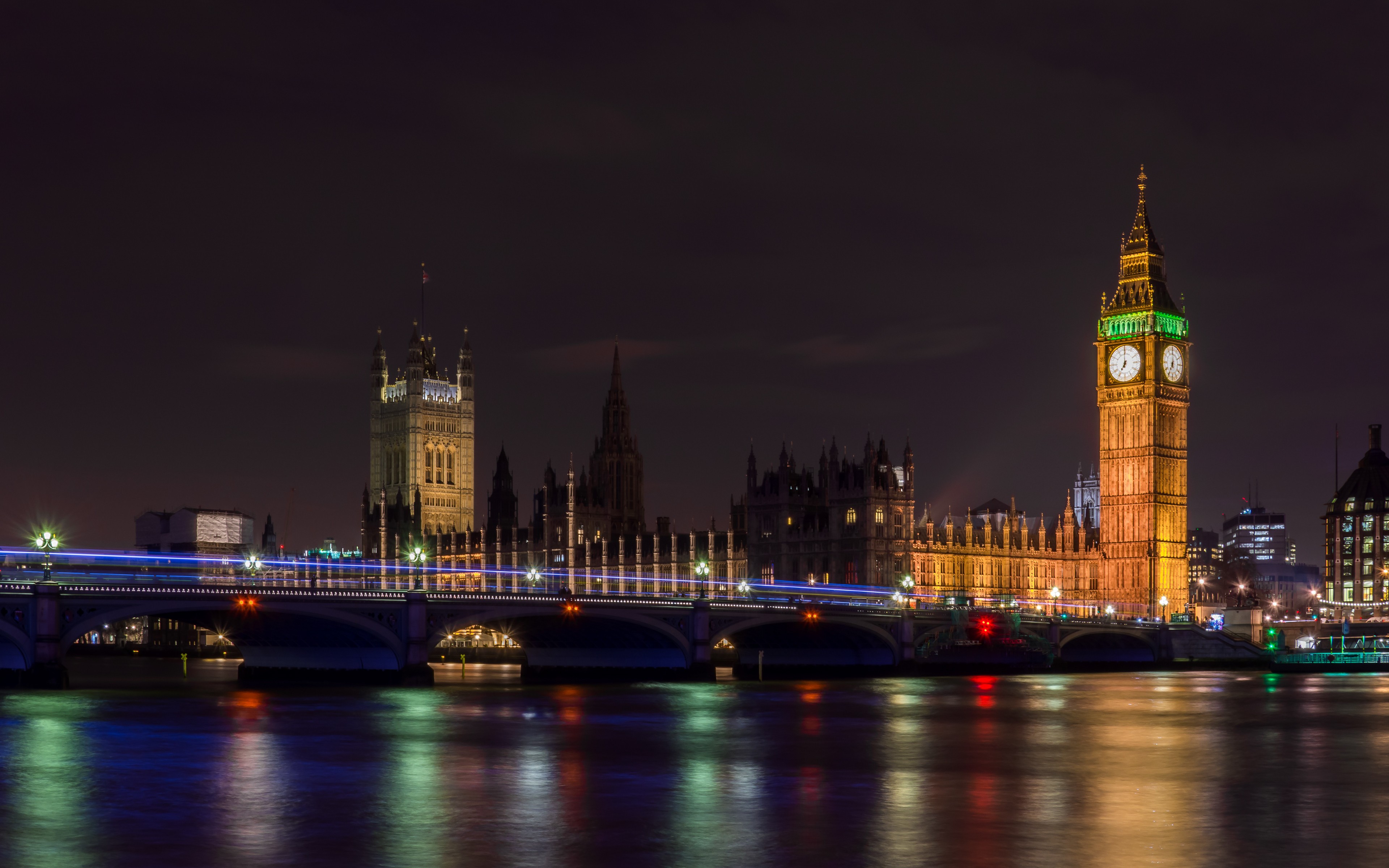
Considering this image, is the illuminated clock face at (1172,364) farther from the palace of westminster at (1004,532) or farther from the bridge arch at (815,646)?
the bridge arch at (815,646)

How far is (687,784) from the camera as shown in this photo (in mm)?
37219

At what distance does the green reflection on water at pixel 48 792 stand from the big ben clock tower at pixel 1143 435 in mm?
113251

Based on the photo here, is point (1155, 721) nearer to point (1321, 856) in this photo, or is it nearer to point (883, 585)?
point (1321, 856)

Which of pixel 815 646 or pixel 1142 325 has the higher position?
pixel 1142 325

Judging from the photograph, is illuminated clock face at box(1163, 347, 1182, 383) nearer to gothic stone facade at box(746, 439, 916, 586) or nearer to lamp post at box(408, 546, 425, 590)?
gothic stone facade at box(746, 439, 916, 586)

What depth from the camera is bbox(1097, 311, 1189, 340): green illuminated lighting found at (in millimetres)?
158500

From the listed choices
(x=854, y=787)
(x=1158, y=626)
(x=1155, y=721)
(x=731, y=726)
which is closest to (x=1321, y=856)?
(x=854, y=787)

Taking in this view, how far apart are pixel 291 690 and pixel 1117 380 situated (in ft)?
313

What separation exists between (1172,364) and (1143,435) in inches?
292

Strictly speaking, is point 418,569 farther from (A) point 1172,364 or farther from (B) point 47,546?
(A) point 1172,364

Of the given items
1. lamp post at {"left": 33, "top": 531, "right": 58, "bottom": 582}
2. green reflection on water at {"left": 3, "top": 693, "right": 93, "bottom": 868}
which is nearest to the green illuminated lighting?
lamp post at {"left": 33, "top": 531, "right": 58, "bottom": 582}

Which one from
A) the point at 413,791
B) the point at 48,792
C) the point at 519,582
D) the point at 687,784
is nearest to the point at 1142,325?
the point at 519,582

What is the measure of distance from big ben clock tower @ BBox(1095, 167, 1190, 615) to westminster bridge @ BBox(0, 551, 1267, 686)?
14.9 metres

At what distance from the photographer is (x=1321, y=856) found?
26594 millimetres
